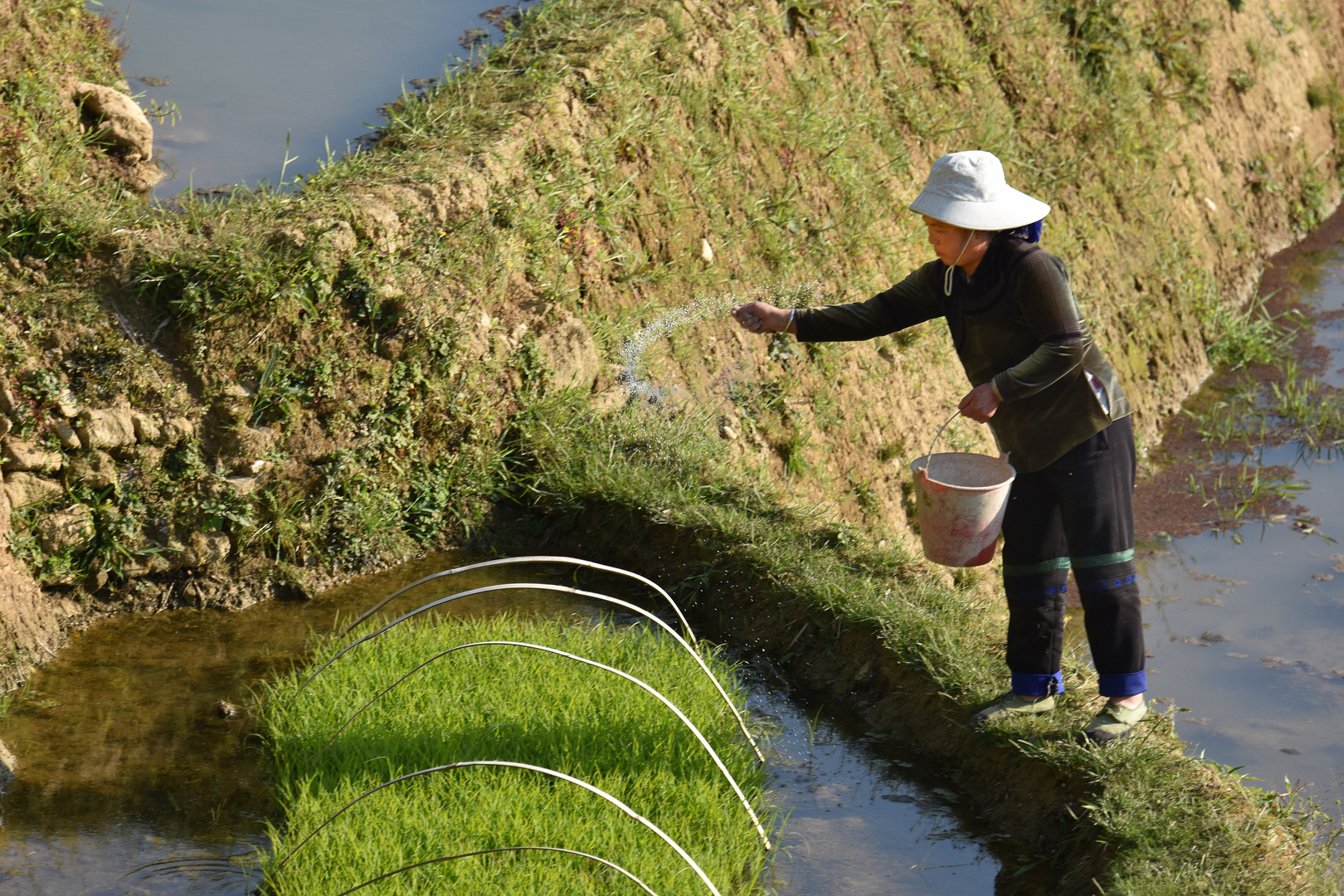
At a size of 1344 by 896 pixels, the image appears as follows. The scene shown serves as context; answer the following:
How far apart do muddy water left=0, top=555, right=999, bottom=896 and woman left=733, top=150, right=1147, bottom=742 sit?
1.43 feet

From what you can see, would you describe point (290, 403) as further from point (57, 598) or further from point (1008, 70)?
point (1008, 70)

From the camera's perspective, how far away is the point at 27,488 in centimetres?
375

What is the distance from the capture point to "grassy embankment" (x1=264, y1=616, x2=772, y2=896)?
2.70m

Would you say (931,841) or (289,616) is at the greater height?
(289,616)

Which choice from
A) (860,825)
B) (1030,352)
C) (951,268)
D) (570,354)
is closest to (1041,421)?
(1030,352)

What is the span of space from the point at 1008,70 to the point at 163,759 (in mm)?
6870

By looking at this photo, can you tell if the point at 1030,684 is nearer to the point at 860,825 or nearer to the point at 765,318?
the point at 860,825

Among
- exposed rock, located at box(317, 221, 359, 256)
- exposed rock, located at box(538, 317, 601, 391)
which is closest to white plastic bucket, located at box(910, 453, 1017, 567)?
exposed rock, located at box(538, 317, 601, 391)

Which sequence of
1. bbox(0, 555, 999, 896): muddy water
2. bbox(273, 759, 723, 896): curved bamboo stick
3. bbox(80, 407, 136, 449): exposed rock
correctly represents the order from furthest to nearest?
bbox(80, 407, 136, 449): exposed rock
bbox(0, 555, 999, 896): muddy water
bbox(273, 759, 723, 896): curved bamboo stick

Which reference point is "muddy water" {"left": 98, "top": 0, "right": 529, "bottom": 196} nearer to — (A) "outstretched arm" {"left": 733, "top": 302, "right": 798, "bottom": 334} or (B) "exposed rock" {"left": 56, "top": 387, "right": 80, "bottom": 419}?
(B) "exposed rock" {"left": 56, "top": 387, "right": 80, "bottom": 419}

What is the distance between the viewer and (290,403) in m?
4.16

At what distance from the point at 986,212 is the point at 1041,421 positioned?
0.58m

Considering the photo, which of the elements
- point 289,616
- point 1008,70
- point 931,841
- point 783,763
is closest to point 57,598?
point 289,616


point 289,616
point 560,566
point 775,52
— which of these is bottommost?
point 560,566
